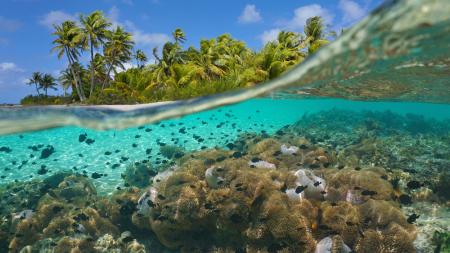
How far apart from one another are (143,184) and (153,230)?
3.59 metres

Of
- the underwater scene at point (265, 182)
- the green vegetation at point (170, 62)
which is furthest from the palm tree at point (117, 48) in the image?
the underwater scene at point (265, 182)

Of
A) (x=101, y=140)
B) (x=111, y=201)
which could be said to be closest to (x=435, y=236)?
(x=111, y=201)

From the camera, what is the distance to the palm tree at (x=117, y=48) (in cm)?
5012

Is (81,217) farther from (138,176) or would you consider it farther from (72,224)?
(138,176)

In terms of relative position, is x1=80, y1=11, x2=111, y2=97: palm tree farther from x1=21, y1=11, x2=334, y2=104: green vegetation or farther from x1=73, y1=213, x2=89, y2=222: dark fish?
x1=73, y1=213, x2=89, y2=222: dark fish

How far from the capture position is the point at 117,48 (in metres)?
50.4

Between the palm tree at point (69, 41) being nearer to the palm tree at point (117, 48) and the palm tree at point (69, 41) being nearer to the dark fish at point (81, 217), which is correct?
the palm tree at point (117, 48)

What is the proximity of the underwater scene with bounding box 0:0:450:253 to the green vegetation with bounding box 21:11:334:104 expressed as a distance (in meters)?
15.1

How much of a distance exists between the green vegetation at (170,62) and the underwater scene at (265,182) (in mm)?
15054

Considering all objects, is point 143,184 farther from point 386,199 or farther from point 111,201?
point 386,199

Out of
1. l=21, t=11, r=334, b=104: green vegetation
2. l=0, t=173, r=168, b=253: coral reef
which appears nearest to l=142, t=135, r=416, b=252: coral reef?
l=0, t=173, r=168, b=253: coral reef

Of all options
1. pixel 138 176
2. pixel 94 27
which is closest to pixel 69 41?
pixel 94 27

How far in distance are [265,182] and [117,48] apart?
45.4 meters

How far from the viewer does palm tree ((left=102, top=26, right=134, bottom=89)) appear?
1973 inches
